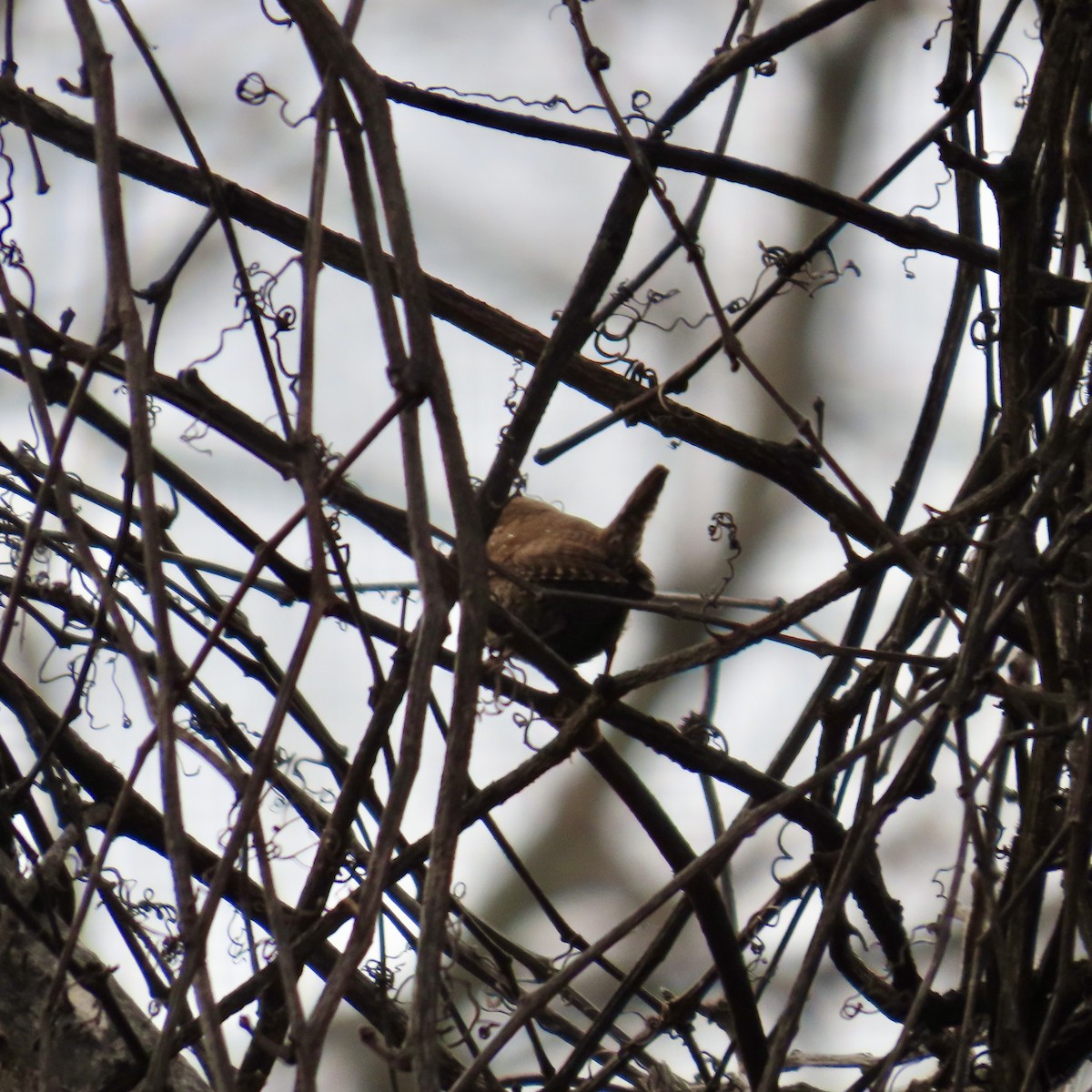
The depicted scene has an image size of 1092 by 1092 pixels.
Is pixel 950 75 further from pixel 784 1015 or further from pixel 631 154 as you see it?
pixel 784 1015

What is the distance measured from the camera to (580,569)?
4.29 meters

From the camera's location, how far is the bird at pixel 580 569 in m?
4.15

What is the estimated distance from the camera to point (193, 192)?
6.27ft

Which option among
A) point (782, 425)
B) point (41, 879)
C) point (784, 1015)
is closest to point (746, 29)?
point (784, 1015)

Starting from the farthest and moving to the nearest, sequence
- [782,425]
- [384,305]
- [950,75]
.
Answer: [782,425] < [950,75] < [384,305]

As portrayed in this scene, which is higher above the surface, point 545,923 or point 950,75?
point 545,923

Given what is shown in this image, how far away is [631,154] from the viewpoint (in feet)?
5.71

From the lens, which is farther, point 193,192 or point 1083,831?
point 193,192

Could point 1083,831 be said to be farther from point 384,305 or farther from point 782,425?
point 782,425

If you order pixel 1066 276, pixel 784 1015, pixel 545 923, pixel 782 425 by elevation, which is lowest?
pixel 784 1015

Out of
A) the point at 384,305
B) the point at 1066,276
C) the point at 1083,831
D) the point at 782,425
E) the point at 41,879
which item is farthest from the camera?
the point at 782,425

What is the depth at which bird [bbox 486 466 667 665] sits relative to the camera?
4148mm

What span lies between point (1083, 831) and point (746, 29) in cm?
129

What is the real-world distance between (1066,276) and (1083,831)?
0.90 meters
